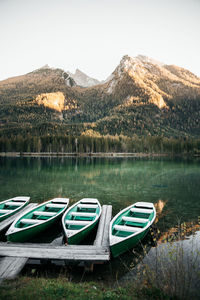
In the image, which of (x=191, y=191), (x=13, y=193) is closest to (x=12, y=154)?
(x=13, y=193)

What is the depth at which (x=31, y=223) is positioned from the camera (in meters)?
13.3

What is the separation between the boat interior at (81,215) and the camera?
42.4ft

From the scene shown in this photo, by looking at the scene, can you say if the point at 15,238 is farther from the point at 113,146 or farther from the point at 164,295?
the point at 113,146

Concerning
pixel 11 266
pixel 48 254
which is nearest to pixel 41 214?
pixel 48 254

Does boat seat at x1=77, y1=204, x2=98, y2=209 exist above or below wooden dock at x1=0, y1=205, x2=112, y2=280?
above

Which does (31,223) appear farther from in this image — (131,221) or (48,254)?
(131,221)

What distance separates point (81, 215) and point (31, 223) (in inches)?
138

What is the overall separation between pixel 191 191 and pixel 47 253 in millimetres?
27617

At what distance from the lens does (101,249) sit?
33.3 ft

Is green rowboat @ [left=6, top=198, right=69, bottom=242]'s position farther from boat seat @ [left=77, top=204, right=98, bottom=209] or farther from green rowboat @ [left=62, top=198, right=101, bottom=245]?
boat seat @ [left=77, top=204, right=98, bottom=209]

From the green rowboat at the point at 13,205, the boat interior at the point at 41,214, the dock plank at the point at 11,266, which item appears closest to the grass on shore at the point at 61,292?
the dock plank at the point at 11,266

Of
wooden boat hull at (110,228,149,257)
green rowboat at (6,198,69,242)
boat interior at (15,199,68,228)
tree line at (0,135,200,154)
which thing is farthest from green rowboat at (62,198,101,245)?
tree line at (0,135,200,154)

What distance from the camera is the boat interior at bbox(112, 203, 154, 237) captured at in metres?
11.8

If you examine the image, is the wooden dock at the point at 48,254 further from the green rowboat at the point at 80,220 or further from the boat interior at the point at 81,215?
the boat interior at the point at 81,215
